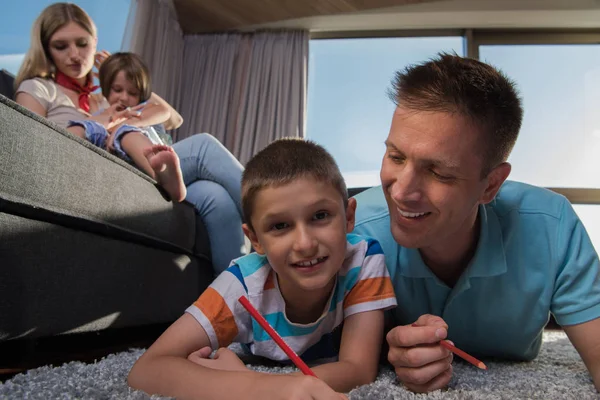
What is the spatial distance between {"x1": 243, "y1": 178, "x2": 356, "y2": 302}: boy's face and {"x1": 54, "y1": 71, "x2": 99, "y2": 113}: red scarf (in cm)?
105

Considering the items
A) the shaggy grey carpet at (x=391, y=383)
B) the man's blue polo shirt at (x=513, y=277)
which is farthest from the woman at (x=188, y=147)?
the man's blue polo shirt at (x=513, y=277)

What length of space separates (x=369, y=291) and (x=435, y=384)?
0.59 feet

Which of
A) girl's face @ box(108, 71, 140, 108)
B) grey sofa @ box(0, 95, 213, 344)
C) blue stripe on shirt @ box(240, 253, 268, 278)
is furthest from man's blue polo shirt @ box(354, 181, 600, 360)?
girl's face @ box(108, 71, 140, 108)

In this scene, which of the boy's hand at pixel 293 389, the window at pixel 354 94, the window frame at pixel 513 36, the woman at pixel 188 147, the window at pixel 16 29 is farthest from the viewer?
the window at pixel 354 94

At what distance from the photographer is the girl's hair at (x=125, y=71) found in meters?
1.54

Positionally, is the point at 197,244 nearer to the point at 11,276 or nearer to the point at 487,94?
the point at 11,276

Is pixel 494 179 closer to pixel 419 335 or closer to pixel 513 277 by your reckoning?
pixel 513 277

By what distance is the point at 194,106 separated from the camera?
3807mm

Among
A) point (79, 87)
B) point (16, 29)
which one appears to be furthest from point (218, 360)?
point (16, 29)

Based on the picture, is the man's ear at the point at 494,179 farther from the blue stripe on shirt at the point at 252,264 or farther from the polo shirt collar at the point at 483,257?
the blue stripe on shirt at the point at 252,264

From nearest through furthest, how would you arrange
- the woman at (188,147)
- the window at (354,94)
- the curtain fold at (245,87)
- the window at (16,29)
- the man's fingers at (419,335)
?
the man's fingers at (419,335)
the woman at (188,147)
the window at (16,29)
the curtain fold at (245,87)
the window at (354,94)

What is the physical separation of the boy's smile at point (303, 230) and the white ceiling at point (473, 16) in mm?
3090

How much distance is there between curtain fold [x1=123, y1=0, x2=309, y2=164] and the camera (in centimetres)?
365

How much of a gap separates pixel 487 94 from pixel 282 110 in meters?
2.99
